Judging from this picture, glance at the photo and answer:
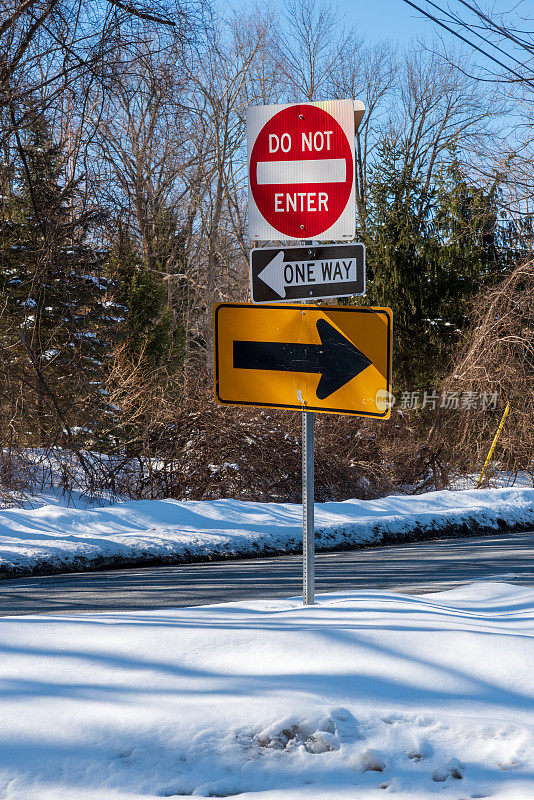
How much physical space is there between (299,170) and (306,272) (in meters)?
0.58

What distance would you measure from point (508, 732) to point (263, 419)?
1069cm

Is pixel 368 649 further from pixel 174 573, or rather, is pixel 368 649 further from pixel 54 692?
pixel 174 573

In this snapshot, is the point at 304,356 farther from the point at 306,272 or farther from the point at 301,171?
the point at 301,171

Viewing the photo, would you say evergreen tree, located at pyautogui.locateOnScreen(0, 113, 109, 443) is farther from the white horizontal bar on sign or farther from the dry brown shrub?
the white horizontal bar on sign

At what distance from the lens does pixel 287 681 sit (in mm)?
3328

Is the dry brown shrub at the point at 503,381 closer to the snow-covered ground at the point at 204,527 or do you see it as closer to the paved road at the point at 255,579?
the snow-covered ground at the point at 204,527

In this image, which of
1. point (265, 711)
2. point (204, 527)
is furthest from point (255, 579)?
point (265, 711)

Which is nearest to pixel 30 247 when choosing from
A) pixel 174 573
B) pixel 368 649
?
pixel 174 573

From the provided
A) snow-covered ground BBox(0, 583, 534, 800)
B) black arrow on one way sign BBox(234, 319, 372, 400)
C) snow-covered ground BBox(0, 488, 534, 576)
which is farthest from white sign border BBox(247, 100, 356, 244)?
snow-covered ground BBox(0, 488, 534, 576)

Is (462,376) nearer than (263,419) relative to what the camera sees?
No

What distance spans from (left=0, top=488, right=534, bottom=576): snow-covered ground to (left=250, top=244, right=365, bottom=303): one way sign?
4293mm

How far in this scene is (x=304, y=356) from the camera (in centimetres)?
472

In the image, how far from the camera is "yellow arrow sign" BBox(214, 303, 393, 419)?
15.2 ft

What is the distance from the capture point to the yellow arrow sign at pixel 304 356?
4.63 meters
